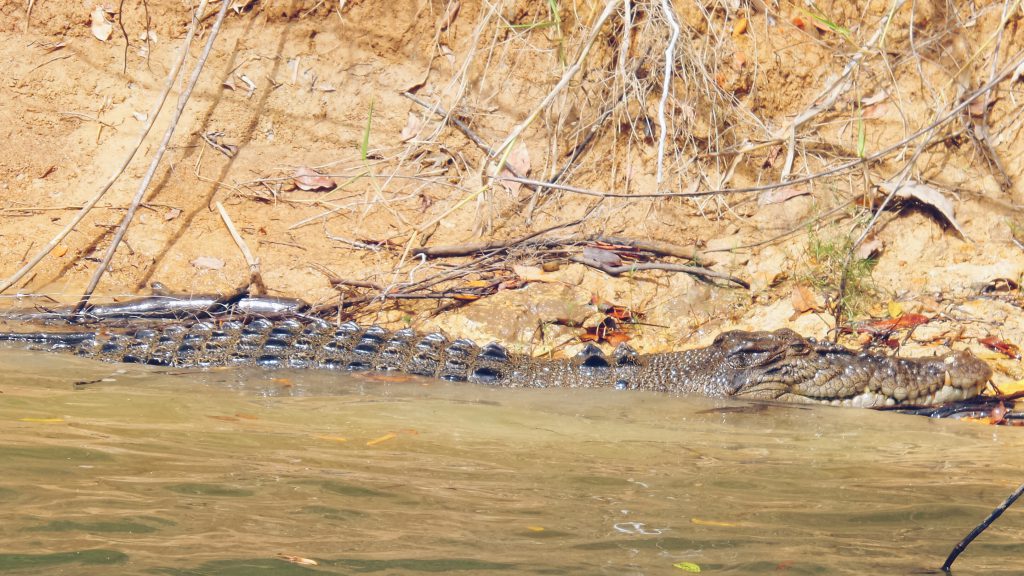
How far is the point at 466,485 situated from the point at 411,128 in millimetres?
4336

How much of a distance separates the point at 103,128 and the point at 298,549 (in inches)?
214

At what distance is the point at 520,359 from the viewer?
15.4ft

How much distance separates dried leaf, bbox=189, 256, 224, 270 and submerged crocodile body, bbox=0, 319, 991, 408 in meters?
0.96

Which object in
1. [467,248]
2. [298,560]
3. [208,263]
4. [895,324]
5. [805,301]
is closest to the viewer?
[298,560]

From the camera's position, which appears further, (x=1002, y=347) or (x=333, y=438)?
(x=1002, y=347)

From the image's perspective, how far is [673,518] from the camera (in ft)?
7.62

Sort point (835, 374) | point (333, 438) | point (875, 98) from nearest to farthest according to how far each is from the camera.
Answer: point (333, 438), point (835, 374), point (875, 98)

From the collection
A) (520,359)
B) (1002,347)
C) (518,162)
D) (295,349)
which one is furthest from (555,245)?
(1002,347)

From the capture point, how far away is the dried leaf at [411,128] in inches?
257

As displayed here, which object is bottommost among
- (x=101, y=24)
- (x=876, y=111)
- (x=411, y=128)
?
(x=411, y=128)

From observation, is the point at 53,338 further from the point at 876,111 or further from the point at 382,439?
the point at 876,111

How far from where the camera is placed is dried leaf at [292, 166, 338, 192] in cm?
629

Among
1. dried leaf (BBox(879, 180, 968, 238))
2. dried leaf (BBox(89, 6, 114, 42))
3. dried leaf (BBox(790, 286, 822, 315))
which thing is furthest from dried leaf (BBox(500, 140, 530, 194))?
dried leaf (BBox(89, 6, 114, 42))

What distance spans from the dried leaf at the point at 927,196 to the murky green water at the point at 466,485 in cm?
187
